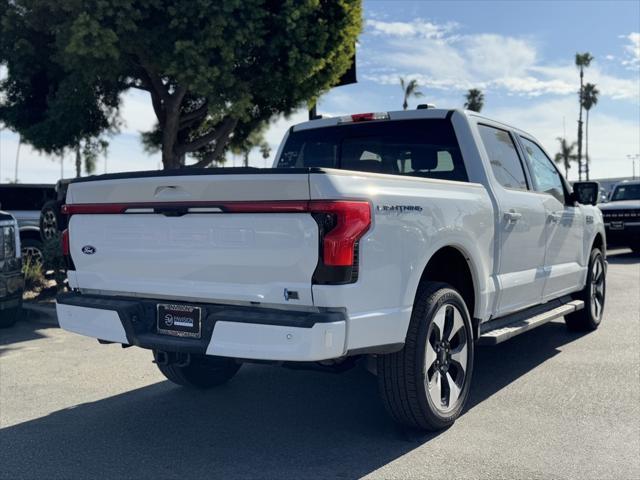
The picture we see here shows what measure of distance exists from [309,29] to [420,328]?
1270 cm

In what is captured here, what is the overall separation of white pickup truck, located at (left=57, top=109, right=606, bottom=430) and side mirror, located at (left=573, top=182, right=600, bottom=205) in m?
1.51

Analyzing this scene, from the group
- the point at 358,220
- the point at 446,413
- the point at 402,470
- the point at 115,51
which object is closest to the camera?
the point at 358,220

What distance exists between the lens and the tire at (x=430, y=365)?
3.74 meters

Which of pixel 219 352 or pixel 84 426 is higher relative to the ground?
pixel 219 352

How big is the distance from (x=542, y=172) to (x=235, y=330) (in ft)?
12.5

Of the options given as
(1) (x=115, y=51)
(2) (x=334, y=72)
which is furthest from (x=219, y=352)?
(2) (x=334, y=72)

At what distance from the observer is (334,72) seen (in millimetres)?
16562

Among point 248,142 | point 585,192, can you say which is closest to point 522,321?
point 585,192

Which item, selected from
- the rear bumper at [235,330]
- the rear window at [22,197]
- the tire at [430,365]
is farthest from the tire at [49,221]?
the tire at [430,365]

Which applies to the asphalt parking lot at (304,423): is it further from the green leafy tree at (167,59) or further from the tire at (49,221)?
the green leafy tree at (167,59)

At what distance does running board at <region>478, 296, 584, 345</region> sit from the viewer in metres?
4.60

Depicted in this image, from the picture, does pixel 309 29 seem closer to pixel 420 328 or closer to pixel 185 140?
pixel 185 140

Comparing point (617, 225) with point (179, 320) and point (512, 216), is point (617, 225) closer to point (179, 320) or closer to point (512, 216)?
point (512, 216)

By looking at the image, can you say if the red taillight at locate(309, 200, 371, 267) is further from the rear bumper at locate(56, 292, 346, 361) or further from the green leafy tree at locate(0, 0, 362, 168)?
the green leafy tree at locate(0, 0, 362, 168)
